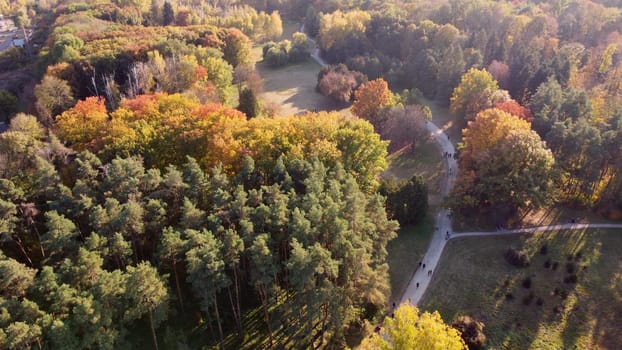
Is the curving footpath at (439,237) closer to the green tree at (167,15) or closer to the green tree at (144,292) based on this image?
the green tree at (144,292)

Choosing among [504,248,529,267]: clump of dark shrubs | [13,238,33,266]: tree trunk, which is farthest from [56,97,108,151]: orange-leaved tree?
[504,248,529,267]: clump of dark shrubs

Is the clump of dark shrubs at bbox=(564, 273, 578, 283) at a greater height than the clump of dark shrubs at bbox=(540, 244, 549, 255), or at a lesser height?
lesser

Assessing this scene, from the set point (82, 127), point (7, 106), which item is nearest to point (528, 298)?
point (82, 127)

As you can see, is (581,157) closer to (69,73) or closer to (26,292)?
(26,292)

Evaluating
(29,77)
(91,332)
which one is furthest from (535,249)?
(29,77)

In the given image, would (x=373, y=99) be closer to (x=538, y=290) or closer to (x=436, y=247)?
(x=436, y=247)

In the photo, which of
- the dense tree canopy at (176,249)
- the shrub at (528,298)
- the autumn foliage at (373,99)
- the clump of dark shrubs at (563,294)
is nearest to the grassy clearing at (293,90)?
the autumn foliage at (373,99)

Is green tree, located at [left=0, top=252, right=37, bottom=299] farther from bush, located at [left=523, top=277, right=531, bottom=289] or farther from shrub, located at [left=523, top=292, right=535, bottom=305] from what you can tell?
bush, located at [left=523, top=277, right=531, bottom=289]
